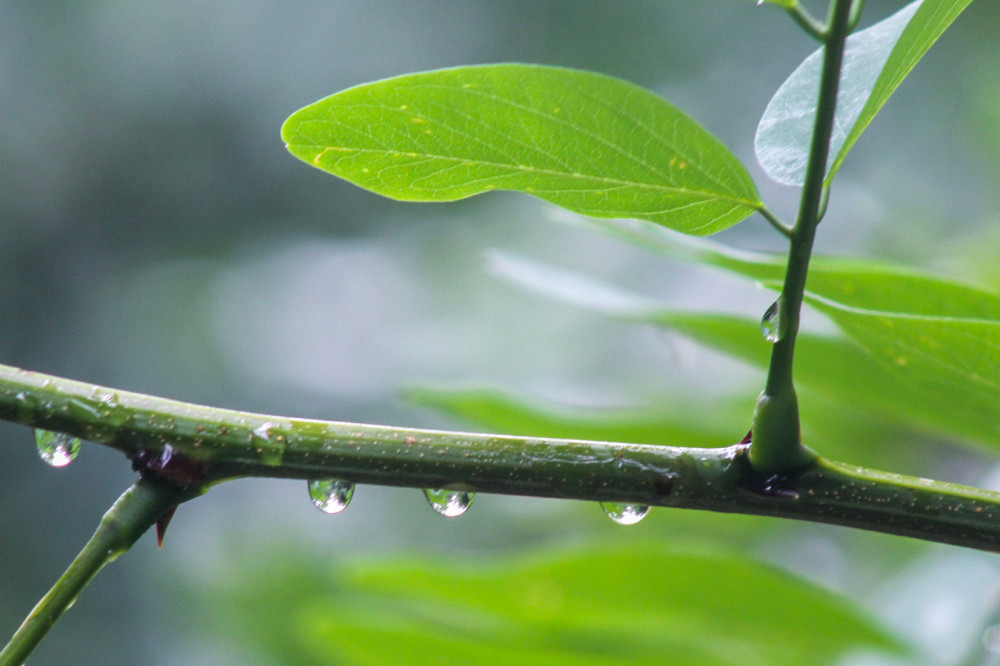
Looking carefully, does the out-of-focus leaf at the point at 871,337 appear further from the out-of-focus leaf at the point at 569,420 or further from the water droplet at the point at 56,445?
the water droplet at the point at 56,445

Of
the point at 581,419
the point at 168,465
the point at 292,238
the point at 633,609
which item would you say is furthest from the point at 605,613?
the point at 292,238

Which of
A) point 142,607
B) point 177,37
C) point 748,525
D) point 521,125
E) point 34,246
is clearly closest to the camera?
point 521,125

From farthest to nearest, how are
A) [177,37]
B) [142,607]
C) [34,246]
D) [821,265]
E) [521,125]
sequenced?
[177,37]
[34,246]
[142,607]
[821,265]
[521,125]

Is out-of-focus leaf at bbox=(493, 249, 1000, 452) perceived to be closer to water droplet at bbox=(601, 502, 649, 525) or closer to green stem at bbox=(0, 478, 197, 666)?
water droplet at bbox=(601, 502, 649, 525)

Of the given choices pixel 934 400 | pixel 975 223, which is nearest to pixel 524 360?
pixel 975 223

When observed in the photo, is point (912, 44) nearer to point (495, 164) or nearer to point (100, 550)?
point (495, 164)

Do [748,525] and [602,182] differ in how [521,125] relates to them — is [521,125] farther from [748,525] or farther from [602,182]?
[748,525]
